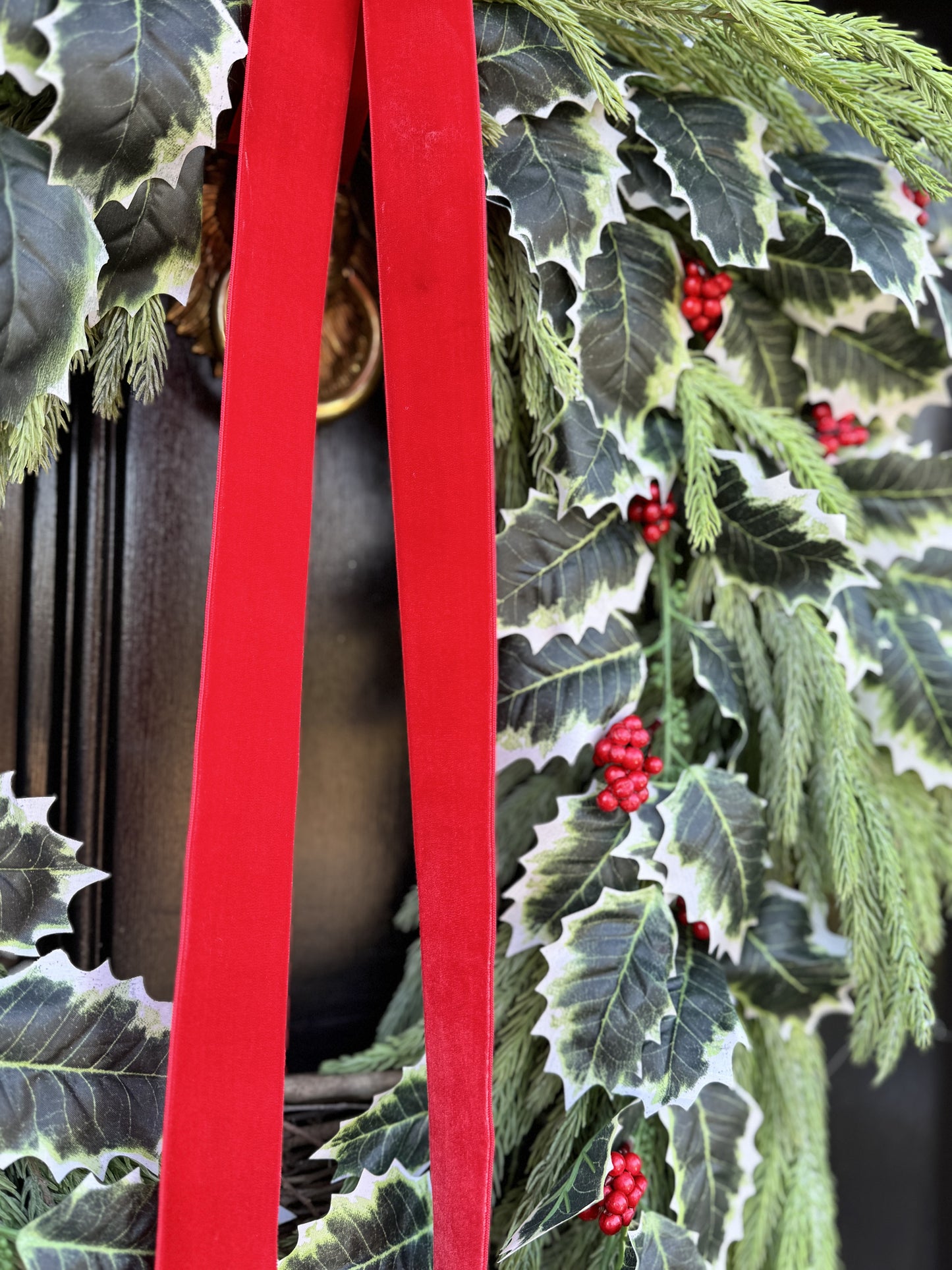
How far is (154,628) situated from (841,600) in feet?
1.30

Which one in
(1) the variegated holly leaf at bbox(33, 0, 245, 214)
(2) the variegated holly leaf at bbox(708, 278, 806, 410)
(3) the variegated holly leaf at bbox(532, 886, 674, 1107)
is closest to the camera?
(1) the variegated holly leaf at bbox(33, 0, 245, 214)

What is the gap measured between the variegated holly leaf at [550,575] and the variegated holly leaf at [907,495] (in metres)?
0.22

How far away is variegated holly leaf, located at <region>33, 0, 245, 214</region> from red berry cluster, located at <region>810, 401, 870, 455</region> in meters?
0.40

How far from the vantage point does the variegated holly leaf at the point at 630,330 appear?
494 millimetres

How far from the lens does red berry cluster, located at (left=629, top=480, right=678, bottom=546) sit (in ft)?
1.75

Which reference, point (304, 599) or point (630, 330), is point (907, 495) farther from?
point (304, 599)

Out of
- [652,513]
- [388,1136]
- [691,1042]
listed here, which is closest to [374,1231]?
[388,1136]

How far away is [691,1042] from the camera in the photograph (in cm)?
47

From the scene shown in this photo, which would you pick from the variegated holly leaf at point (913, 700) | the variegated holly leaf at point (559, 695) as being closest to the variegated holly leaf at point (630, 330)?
the variegated holly leaf at point (559, 695)

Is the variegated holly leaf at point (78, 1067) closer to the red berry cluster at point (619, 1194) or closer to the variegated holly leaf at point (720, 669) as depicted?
the red berry cluster at point (619, 1194)

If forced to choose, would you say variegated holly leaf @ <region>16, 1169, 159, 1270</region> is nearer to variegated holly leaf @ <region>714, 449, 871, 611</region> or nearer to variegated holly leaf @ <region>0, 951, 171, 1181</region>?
variegated holly leaf @ <region>0, 951, 171, 1181</region>

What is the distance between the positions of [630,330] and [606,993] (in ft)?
1.08

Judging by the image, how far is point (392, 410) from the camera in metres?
0.40

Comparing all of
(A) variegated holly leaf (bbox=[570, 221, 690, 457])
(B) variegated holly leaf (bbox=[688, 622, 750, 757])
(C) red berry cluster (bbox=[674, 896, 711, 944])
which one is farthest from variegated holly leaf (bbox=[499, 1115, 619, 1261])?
(A) variegated holly leaf (bbox=[570, 221, 690, 457])
